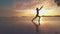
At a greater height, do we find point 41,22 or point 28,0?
point 28,0

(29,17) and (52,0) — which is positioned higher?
(52,0)

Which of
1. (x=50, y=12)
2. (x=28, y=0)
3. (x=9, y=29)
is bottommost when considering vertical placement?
(x=9, y=29)

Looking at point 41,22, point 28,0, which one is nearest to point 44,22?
point 41,22

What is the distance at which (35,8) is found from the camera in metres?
1.56

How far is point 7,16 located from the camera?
1.56m

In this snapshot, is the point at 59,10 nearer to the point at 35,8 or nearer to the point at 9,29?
the point at 35,8

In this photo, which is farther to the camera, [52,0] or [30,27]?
[52,0]

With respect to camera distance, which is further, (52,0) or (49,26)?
(52,0)

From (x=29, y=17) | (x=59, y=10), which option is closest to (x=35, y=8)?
(x=29, y=17)

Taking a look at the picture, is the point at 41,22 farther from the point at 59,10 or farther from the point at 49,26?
the point at 59,10

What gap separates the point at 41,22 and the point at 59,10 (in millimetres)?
195

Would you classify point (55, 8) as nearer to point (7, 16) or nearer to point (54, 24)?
point (54, 24)

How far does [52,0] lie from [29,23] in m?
0.29

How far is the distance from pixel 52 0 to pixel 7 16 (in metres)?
0.40
